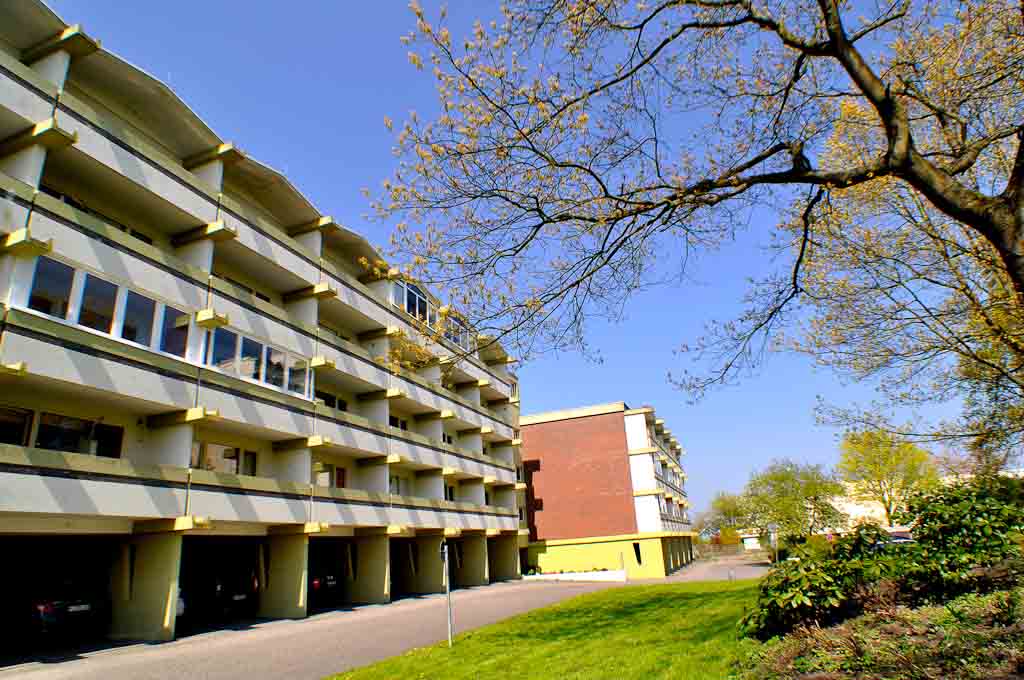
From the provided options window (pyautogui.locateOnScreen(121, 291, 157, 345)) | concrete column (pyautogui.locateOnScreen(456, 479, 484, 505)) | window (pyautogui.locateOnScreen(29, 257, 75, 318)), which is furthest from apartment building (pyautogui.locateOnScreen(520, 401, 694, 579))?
window (pyautogui.locateOnScreen(29, 257, 75, 318))

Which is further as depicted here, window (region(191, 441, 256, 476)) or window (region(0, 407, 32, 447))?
window (region(191, 441, 256, 476))

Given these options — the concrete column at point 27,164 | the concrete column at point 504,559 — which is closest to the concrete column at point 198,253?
the concrete column at point 27,164

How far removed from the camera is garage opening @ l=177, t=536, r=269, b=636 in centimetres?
2159

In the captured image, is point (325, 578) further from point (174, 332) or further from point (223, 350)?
point (174, 332)

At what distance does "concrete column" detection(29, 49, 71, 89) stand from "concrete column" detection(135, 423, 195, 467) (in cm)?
922

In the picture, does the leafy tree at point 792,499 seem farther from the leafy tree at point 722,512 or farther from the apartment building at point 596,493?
the leafy tree at point 722,512

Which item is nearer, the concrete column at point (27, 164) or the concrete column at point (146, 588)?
the concrete column at point (27, 164)

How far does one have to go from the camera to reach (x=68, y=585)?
17.7 m

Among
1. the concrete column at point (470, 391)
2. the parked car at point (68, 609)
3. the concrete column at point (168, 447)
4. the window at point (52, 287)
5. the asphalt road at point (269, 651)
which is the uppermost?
the concrete column at point (470, 391)

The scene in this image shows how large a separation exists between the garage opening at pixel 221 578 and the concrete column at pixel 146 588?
4.37 metres

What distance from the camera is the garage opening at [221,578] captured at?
21594 millimetres

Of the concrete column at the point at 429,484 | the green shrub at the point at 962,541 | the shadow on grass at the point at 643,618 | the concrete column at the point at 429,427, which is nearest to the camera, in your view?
the green shrub at the point at 962,541

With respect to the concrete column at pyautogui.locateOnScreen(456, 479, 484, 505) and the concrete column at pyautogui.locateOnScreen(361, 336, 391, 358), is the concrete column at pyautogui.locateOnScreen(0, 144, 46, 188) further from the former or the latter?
the concrete column at pyautogui.locateOnScreen(456, 479, 484, 505)

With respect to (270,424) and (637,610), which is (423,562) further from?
(637,610)
